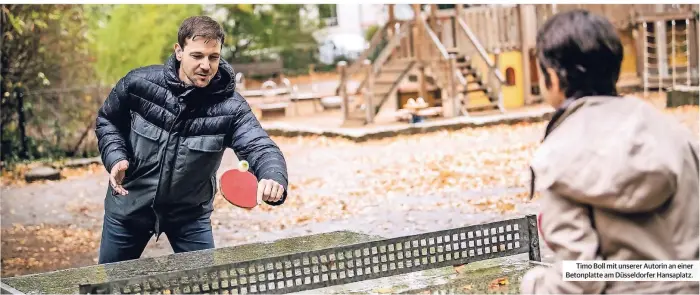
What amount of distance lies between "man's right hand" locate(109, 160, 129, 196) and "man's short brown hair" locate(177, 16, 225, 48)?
1.31 ft

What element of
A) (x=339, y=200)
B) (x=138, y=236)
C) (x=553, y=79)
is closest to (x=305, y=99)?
(x=339, y=200)

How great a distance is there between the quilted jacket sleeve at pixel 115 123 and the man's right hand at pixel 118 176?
0.06 metres

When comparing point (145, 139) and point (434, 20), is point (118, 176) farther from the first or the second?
point (434, 20)

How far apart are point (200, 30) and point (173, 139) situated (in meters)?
0.35

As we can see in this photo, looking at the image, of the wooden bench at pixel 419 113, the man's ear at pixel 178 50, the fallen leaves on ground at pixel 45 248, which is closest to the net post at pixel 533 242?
the man's ear at pixel 178 50

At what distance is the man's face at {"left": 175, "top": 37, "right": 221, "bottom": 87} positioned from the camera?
3521 millimetres

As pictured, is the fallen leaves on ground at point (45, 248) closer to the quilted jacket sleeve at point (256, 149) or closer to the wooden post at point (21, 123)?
the wooden post at point (21, 123)

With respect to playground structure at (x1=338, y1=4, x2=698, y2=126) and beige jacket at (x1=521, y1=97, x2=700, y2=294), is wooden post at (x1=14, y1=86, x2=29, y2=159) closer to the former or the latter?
playground structure at (x1=338, y1=4, x2=698, y2=126)

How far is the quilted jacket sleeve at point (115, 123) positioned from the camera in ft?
11.8

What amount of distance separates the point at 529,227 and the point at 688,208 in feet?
4.36

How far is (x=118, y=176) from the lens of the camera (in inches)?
139

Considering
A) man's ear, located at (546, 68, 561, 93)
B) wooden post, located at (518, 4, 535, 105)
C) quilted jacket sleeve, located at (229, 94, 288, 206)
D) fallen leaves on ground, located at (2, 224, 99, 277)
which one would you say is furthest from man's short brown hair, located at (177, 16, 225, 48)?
wooden post, located at (518, 4, 535, 105)

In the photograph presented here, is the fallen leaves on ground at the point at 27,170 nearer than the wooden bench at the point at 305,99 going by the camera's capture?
Yes

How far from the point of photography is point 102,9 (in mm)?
11242
